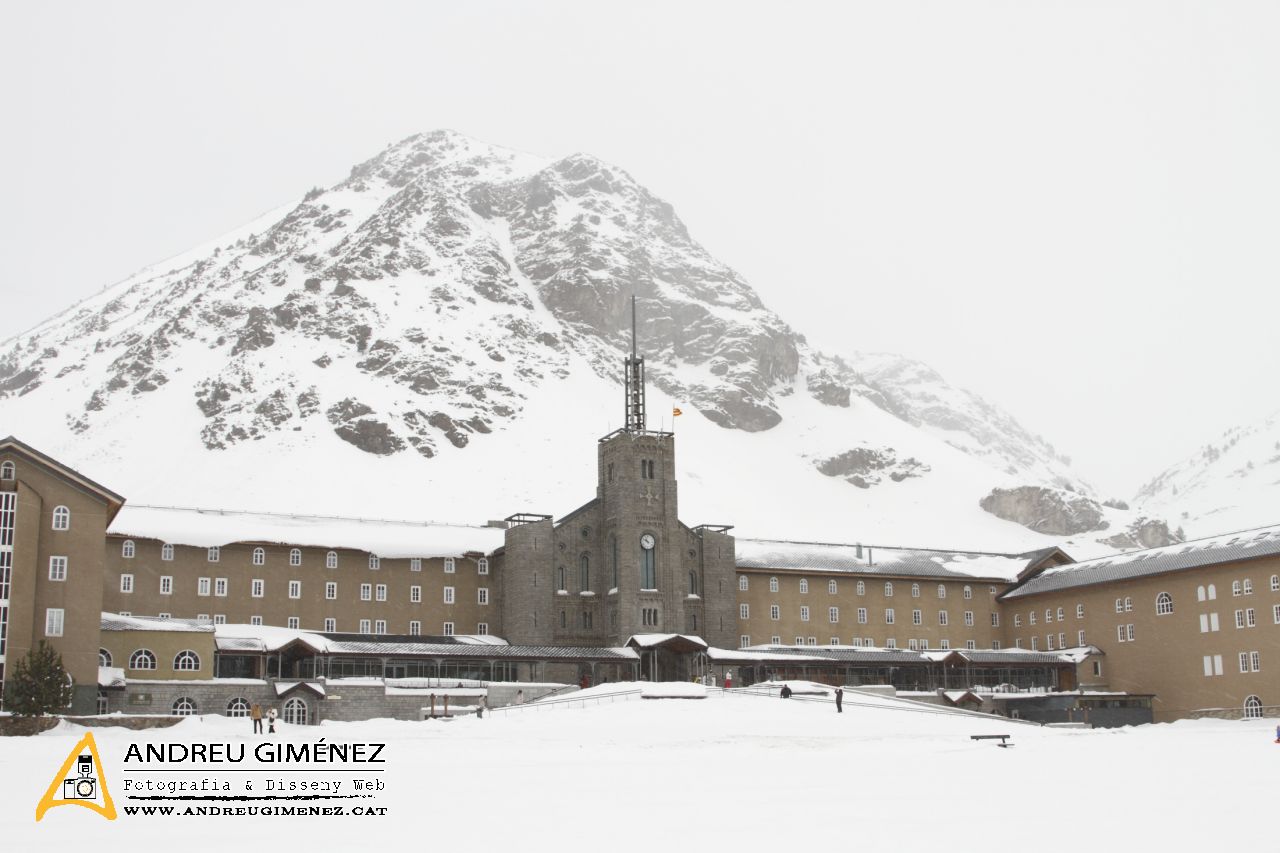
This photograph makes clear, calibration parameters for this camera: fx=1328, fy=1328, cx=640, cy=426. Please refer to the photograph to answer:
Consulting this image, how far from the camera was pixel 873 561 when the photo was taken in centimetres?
11450

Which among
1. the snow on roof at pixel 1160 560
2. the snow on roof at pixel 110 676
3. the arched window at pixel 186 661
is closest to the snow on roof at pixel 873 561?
the snow on roof at pixel 1160 560

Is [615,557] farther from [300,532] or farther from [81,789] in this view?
[81,789]

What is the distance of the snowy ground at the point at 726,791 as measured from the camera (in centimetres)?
2678

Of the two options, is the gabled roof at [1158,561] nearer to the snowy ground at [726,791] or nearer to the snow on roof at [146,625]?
the snowy ground at [726,791]

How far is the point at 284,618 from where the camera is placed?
3730 inches

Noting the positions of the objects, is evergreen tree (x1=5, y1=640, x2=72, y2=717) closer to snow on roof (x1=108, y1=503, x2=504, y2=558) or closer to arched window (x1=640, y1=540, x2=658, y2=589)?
snow on roof (x1=108, y1=503, x2=504, y2=558)

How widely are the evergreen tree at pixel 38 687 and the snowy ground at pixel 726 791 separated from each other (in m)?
4.40

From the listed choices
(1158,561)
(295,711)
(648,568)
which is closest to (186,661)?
(295,711)

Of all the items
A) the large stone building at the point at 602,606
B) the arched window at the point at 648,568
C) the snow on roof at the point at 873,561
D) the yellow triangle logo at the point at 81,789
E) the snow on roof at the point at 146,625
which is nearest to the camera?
the yellow triangle logo at the point at 81,789

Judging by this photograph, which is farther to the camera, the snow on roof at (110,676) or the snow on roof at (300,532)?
the snow on roof at (300,532)

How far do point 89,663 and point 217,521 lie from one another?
25.1 metres

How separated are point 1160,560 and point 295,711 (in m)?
63.7

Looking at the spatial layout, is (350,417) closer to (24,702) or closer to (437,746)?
(24,702)

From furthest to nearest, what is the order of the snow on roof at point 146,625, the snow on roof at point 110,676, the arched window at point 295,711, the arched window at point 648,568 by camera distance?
the arched window at point 648,568 → the snow on roof at point 146,625 → the arched window at point 295,711 → the snow on roof at point 110,676
